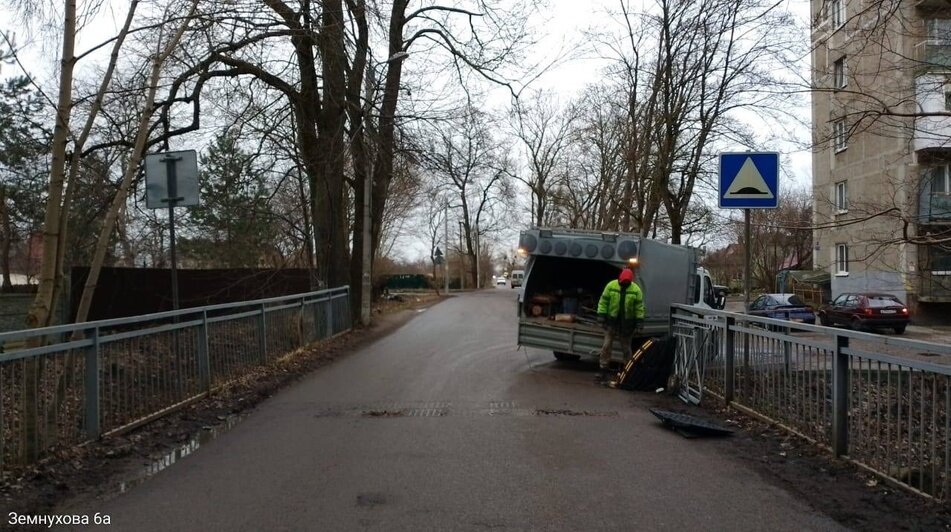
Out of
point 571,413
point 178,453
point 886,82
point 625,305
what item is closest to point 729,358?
point 571,413

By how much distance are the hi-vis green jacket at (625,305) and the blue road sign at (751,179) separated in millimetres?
2660

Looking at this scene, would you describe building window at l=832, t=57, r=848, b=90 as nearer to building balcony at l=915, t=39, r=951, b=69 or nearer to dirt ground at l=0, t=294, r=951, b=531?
building balcony at l=915, t=39, r=951, b=69

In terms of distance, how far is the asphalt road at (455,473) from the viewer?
4.91 meters

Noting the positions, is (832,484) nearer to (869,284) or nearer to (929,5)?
(929,5)

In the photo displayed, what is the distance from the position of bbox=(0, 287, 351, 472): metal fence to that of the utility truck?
4.73 meters

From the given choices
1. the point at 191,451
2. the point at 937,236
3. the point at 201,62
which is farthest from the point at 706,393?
the point at 201,62

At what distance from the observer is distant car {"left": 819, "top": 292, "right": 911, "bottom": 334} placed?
25344mm

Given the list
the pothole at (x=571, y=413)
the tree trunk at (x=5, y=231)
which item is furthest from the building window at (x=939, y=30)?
the tree trunk at (x=5, y=231)

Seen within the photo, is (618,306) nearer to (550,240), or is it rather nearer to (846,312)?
(550,240)

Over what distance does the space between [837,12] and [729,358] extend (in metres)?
4.03

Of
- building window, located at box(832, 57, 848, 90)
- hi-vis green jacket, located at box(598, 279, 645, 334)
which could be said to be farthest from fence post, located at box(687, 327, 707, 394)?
building window, located at box(832, 57, 848, 90)

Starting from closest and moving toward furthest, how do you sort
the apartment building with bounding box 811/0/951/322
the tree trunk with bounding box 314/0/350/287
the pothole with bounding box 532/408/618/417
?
the apartment building with bounding box 811/0/951/322 < the pothole with bounding box 532/408/618/417 < the tree trunk with bounding box 314/0/350/287

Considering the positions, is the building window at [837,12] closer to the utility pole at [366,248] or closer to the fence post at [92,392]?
the fence post at [92,392]

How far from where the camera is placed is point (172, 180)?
9.91 m
